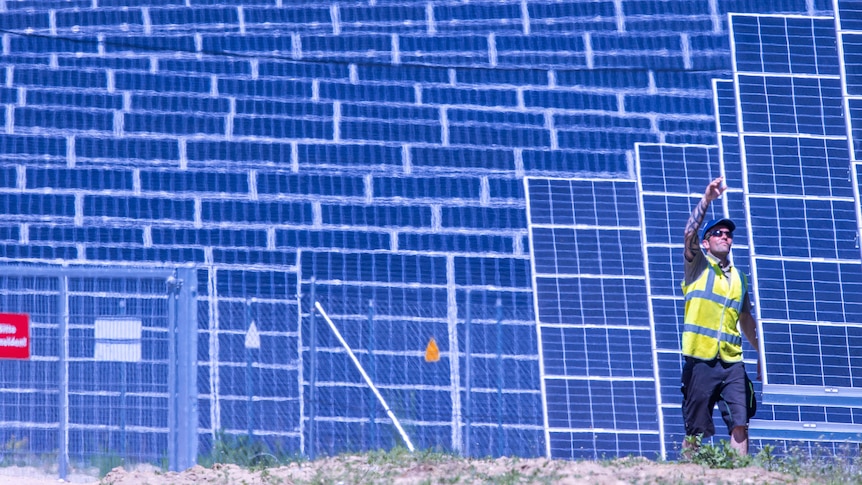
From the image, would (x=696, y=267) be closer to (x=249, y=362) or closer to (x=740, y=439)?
(x=740, y=439)

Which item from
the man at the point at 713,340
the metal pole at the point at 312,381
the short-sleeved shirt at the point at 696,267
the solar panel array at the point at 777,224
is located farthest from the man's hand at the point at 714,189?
the metal pole at the point at 312,381

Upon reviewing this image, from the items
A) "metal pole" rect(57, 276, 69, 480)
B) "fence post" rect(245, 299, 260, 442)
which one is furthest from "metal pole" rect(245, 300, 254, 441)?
"metal pole" rect(57, 276, 69, 480)

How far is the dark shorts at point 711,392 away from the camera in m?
8.83

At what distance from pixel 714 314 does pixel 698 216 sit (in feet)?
2.18

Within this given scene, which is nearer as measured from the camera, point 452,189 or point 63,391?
point 63,391

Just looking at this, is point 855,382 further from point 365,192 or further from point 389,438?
point 365,192

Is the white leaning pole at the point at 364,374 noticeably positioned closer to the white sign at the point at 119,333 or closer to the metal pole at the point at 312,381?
the metal pole at the point at 312,381

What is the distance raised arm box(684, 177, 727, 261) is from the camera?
852 cm

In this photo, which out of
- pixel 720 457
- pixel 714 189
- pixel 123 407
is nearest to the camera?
pixel 720 457

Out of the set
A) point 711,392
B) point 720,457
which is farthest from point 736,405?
point 720,457

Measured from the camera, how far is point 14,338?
32.6 feet

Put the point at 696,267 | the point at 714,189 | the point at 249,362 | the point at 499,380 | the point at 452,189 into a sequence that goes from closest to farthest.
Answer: the point at 714,189 → the point at 696,267 → the point at 249,362 → the point at 499,380 → the point at 452,189

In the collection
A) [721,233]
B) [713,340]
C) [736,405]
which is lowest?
[736,405]

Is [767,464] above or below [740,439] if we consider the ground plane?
below
